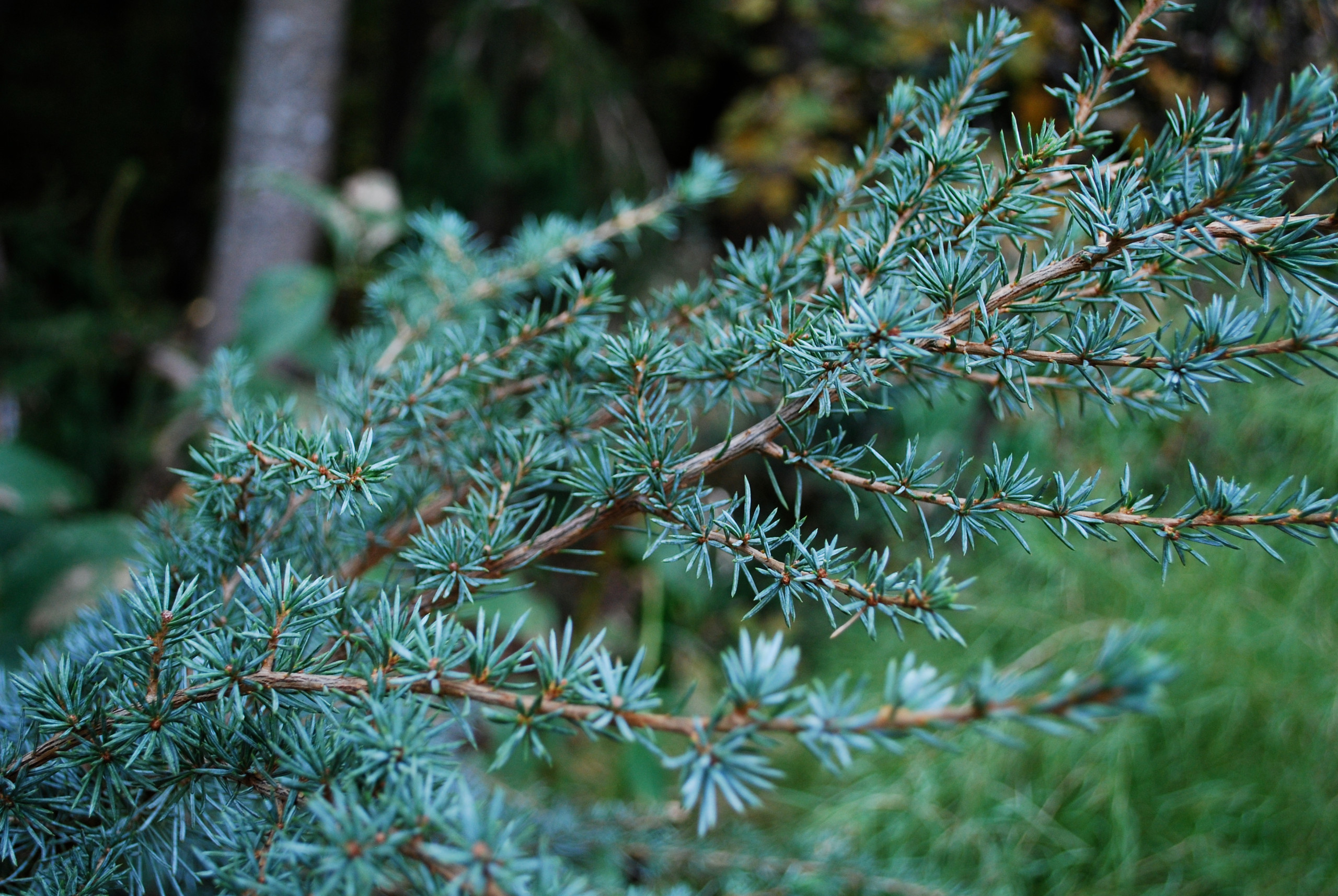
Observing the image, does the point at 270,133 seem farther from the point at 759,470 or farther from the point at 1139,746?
the point at 1139,746

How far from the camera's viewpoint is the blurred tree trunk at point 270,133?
60.9 inches

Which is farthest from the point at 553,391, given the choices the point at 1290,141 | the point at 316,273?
the point at 316,273

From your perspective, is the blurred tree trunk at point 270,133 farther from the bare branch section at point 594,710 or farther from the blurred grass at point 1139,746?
the bare branch section at point 594,710

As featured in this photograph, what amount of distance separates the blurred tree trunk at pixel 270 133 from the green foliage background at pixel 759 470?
0.21 meters

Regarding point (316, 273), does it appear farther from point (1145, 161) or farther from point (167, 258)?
point (167, 258)

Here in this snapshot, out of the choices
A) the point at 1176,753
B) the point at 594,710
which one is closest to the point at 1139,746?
the point at 1176,753

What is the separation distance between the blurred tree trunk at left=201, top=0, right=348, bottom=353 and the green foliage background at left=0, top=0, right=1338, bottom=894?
0.21 metres

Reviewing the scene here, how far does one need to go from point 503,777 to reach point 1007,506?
0.97 metres

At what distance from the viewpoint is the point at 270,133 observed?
1604 millimetres

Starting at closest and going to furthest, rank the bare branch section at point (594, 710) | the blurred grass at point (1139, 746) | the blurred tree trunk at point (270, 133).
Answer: the bare branch section at point (594, 710) < the blurred grass at point (1139, 746) < the blurred tree trunk at point (270, 133)

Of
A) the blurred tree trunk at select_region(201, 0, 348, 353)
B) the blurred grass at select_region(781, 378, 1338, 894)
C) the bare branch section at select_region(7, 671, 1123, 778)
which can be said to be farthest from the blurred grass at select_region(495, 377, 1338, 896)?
the blurred tree trunk at select_region(201, 0, 348, 353)

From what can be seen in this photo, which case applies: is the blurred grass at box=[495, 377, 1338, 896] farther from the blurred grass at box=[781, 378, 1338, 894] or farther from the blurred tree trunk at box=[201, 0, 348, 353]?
the blurred tree trunk at box=[201, 0, 348, 353]

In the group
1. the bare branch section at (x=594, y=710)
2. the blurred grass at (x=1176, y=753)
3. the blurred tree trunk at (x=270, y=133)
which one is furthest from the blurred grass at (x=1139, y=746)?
the blurred tree trunk at (x=270, y=133)

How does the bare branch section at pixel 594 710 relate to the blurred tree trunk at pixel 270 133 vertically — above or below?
below
